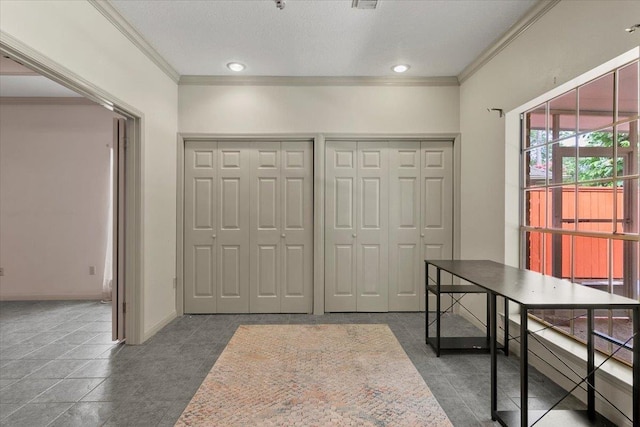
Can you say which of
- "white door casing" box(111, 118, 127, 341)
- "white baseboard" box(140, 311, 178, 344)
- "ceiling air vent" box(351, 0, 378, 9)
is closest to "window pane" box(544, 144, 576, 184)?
"ceiling air vent" box(351, 0, 378, 9)

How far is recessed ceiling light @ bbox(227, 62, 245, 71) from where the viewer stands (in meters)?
3.63

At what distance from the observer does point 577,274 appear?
2.57 metres

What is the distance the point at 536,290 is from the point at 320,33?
262 cm

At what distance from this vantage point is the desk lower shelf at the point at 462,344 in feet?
9.53

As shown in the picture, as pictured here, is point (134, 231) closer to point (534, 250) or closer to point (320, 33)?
point (320, 33)

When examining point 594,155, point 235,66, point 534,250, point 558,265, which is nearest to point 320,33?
point 235,66

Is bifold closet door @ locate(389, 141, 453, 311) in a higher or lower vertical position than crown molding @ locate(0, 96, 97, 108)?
lower

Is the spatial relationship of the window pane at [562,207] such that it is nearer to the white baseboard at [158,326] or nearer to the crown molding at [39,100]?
the white baseboard at [158,326]

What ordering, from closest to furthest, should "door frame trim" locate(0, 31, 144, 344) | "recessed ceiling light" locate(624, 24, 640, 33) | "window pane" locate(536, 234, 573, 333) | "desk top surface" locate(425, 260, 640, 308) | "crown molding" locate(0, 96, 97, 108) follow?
1. "desk top surface" locate(425, 260, 640, 308)
2. "recessed ceiling light" locate(624, 24, 640, 33)
3. "window pane" locate(536, 234, 573, 333)
4. "door frame trim" locate(0, 31, 144, 344)
5. "crown molding" locate(0, 96, 97, 108)

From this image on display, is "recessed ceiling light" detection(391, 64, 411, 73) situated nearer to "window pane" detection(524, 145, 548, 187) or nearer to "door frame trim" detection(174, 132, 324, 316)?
"door frame trim" detection(174, 132, 324, 316)

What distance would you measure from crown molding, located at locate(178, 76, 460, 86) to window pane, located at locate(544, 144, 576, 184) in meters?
1.66

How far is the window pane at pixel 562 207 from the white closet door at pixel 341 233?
1976 millimetres

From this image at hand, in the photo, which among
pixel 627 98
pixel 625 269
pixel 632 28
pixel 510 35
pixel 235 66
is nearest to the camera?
pixel 632 28

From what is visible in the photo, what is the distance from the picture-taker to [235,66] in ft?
12.1
